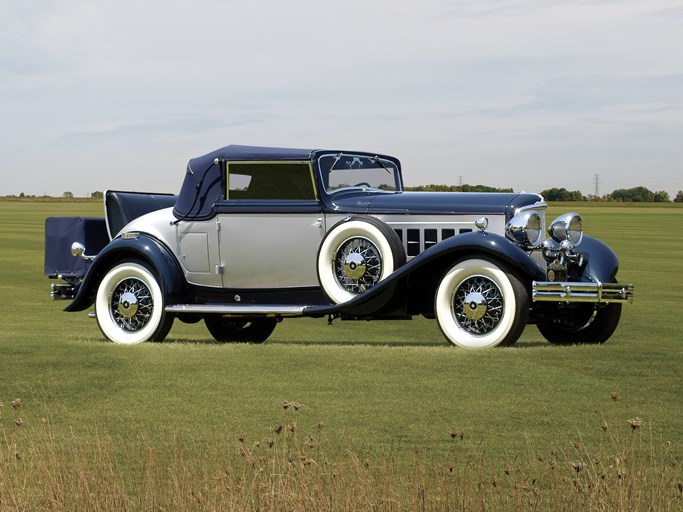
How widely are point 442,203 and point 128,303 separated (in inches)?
157

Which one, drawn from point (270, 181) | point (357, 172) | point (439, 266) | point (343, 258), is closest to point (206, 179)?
point (270, 181)

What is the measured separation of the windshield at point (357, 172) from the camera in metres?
12.5

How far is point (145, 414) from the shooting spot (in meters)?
8.16

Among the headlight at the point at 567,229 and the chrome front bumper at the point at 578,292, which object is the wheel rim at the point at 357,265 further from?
the headlight at the point at 567,229

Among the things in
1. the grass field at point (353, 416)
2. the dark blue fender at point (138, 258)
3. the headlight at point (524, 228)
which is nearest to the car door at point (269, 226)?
the dark blue fender at point (138, 258)

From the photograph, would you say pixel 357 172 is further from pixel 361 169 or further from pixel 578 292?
pixel 578 292

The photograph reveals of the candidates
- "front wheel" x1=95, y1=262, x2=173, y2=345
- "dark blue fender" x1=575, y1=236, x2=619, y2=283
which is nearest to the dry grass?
"dark blue fender" x1=575, y1=236, x2=619, y2=283

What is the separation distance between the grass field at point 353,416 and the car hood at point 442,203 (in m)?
1.57

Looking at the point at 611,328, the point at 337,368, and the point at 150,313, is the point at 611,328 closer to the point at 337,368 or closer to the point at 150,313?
the point at 337,368

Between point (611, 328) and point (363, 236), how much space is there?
313cm

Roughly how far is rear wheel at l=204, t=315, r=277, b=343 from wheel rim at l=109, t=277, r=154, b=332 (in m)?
1.27

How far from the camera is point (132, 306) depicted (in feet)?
42.5

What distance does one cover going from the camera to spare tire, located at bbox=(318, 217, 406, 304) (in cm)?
1159

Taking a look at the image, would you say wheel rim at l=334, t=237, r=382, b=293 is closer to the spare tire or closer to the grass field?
the spare tire
